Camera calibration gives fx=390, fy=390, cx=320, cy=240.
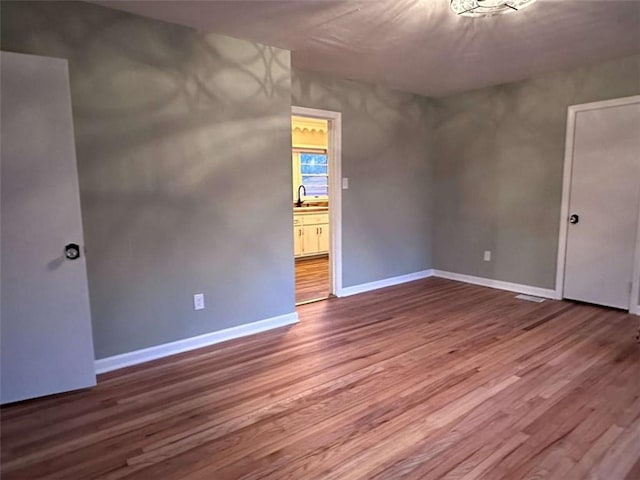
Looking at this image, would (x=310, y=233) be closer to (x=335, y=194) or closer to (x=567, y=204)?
(x=335, y=194)

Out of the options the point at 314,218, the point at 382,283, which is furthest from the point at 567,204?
the point at 314,218

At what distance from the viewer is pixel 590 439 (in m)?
1.95

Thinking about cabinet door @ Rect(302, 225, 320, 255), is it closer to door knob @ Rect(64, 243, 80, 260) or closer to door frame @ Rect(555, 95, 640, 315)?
door frame @ Rect(555, 95, 640, 315)

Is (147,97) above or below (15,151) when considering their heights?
above

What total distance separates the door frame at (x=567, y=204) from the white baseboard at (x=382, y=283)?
165 centimetres

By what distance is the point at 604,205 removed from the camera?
391 cm

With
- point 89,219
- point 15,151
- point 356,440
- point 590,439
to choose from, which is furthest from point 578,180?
point 15,151

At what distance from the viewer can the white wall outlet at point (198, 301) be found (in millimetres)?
3098

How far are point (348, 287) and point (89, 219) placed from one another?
284cm

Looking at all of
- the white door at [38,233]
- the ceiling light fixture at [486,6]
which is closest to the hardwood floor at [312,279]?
the white door at [38,233]

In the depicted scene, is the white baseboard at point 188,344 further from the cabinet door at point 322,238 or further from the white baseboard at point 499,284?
the cabinet door at point 322,238

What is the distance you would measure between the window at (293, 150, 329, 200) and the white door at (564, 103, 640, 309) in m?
4.18

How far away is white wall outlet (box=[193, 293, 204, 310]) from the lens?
10.2 ft

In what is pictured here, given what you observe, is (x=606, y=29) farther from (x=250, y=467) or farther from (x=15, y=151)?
(x=15, y=151)
